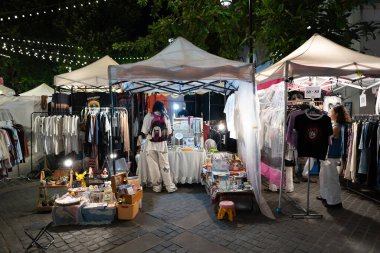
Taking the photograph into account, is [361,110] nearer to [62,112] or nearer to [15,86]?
[62,112]

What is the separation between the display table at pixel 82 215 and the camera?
17.0 feet

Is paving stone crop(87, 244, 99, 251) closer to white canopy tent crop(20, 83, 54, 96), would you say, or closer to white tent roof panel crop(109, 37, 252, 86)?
white tent roof panel crop(109, 37, 252, 86)

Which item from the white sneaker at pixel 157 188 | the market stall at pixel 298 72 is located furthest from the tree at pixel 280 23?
the white sneaker at pixel 157 188

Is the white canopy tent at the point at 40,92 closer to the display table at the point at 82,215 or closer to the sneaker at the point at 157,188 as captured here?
the sneaker at the point at 157,188

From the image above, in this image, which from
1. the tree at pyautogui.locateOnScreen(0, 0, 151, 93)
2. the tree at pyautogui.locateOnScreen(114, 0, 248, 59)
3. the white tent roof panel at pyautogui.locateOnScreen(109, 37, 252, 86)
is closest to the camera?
the white tent roof panel at pyautogui.locateOnScreen(109, 37, 252, 86)

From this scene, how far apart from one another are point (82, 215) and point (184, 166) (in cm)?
316

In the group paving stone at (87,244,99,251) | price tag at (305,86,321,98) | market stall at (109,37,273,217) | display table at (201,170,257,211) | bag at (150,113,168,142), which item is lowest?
paving stone at (87,244,99,251)

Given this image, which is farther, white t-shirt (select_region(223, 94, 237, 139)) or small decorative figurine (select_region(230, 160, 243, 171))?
white t-shirt (select_region(223, 94, 237, 139))

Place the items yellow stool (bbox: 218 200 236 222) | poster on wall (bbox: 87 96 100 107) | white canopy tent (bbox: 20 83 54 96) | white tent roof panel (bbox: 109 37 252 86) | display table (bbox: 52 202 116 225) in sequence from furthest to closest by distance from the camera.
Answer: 1. white canopy tent (bbox: 20 83 54 96)
2. poster on wall (bbox: 87 96 100 107)
3. white tent roof panel (bbox: 109 37 252 86)
4. yellow stool (bbox: 218 200 236 222)
5. display table (bbox: 52 202 116 225)

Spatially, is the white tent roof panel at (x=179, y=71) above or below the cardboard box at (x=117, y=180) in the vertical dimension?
above

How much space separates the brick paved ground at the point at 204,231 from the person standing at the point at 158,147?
97cm

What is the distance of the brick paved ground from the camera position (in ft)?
14.2

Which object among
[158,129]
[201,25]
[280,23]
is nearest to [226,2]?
[201,25]

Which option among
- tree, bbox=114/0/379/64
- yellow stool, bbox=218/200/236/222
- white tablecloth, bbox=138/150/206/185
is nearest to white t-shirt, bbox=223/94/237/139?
white tablecloth, bbox=138/150/206/185
